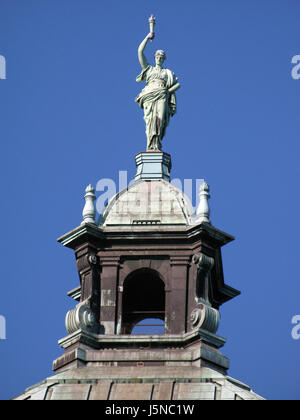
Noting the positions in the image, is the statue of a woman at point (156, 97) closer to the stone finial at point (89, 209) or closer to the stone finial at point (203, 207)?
the stone finial at point (203, 207)

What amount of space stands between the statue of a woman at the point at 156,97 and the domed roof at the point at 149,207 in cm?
390

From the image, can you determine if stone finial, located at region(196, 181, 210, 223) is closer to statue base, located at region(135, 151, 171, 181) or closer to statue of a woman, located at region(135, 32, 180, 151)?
statue base, located at region(135, 151, 171, 181)

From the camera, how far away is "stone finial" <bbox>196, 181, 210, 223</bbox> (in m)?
137

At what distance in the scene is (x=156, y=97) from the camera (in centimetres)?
14238

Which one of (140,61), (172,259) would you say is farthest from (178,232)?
(140,61)

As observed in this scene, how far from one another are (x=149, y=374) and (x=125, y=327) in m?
7.11

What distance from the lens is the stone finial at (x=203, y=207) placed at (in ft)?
450

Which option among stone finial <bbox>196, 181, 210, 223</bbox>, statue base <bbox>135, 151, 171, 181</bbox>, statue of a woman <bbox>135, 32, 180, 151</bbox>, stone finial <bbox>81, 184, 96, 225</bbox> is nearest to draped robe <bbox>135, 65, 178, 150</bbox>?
statue of a woman <bbox>135, 32, 180, 151</bbox>

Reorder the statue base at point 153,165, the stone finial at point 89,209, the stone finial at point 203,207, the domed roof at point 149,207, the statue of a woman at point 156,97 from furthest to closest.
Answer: the statue of a woman at point 156,97 → the statue base at point 153,165 → the stone finial at point 89,209 → the domed roof at point 149,207 → the stone finial at point 203,207

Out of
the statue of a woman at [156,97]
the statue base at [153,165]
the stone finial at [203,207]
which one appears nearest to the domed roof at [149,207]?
the stone finial at [203,207]

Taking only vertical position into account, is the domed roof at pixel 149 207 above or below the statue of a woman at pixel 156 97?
below
